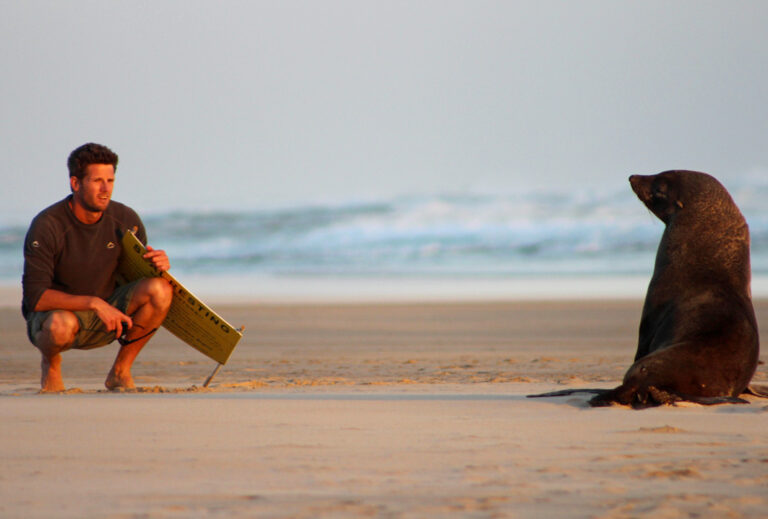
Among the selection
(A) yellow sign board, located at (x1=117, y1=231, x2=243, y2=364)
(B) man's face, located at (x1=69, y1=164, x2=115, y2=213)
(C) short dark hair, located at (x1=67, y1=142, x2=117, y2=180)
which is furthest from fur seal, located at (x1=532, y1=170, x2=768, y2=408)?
(C) short dark hair, located at (x1=67, y1=142, x2=117, y2=180)

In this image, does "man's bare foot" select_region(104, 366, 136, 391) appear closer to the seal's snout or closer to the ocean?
the seal's snout

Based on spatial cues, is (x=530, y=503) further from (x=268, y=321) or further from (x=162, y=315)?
(x=268, y=321)

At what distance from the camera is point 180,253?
26.7 metres

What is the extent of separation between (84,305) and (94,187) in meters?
0.64

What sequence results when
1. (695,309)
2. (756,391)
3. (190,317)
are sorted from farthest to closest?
(190,317) → (756,391) → (695,309)

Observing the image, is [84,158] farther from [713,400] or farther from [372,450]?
[713,400]

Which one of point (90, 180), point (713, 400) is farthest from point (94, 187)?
point (713, 400)

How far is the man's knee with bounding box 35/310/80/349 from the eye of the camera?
5.45 meters

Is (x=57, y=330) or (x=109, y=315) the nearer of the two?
(x=109, y=315)

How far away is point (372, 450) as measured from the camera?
11.6 ft

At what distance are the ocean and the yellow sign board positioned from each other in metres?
11.5

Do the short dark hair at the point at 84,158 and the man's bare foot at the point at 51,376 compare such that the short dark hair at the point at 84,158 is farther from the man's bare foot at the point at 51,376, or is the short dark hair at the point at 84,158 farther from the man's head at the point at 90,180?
the man's bare foot at the point at 51,376

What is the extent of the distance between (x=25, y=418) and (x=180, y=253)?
2273 cm

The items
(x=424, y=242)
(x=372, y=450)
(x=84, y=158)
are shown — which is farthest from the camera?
(x=424, y=242)
